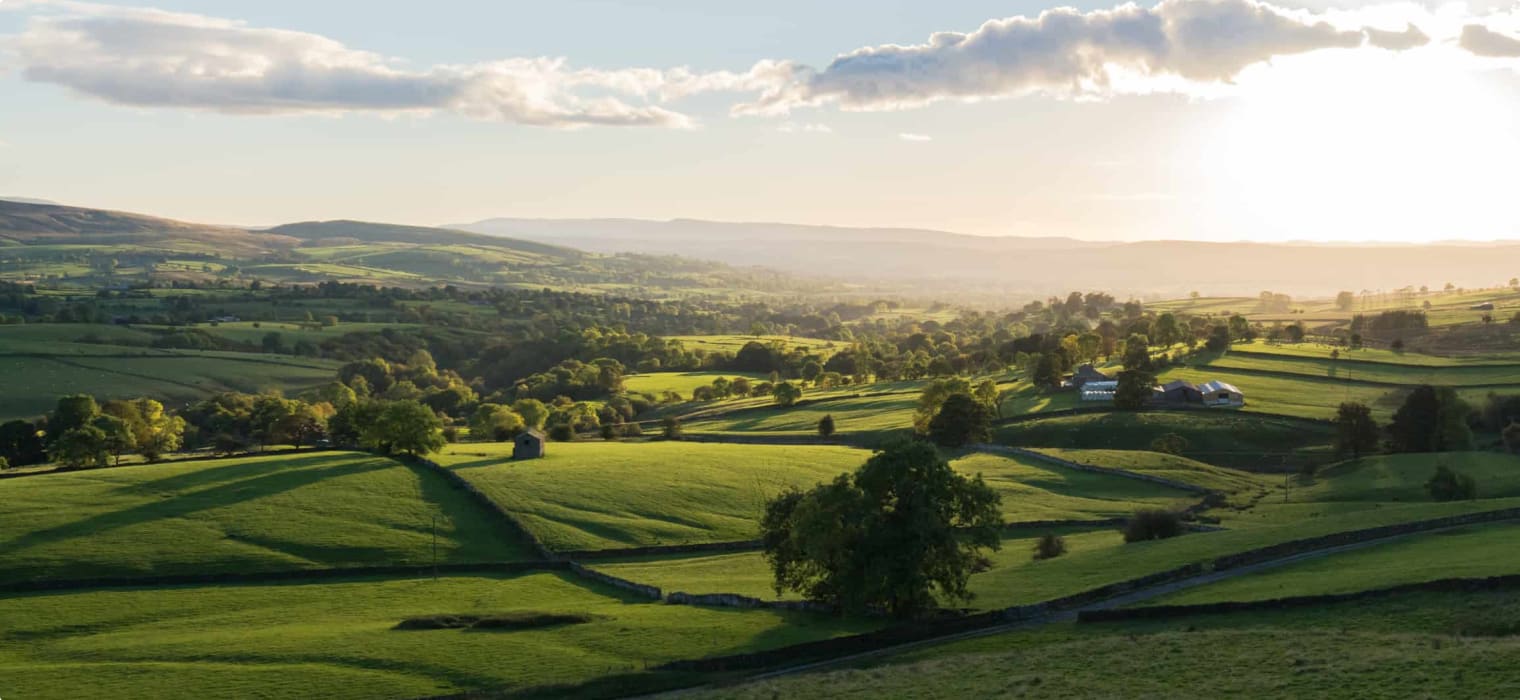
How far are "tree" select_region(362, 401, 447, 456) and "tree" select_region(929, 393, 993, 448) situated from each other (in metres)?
45.7

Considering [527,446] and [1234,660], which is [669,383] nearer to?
[527,446]

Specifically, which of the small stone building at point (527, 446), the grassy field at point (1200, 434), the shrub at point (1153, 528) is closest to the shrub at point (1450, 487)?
the shrub at point (1153, 528)

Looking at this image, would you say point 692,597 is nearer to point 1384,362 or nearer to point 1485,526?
point 1485,526

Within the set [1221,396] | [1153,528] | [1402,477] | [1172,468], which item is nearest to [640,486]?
[1153,528]

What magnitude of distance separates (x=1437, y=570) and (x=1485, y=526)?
49.4ft

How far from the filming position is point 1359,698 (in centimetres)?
3116

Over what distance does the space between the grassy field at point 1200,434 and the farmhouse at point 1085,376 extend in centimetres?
1770

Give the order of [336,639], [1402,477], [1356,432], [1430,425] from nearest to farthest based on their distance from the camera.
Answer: [336,639] < [1402,477] < [1430,425] < [1356,432]

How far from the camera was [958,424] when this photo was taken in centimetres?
10619

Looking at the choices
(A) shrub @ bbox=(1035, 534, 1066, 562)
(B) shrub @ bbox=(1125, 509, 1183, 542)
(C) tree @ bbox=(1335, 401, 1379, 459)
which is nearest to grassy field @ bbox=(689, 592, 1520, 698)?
(A) shrub @ bbox=(1035, 534, 1066, 562)

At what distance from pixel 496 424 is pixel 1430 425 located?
93.3 m

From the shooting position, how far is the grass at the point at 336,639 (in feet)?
137

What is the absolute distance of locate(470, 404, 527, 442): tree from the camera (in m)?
122

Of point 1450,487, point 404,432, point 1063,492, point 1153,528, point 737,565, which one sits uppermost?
point 1450,487
